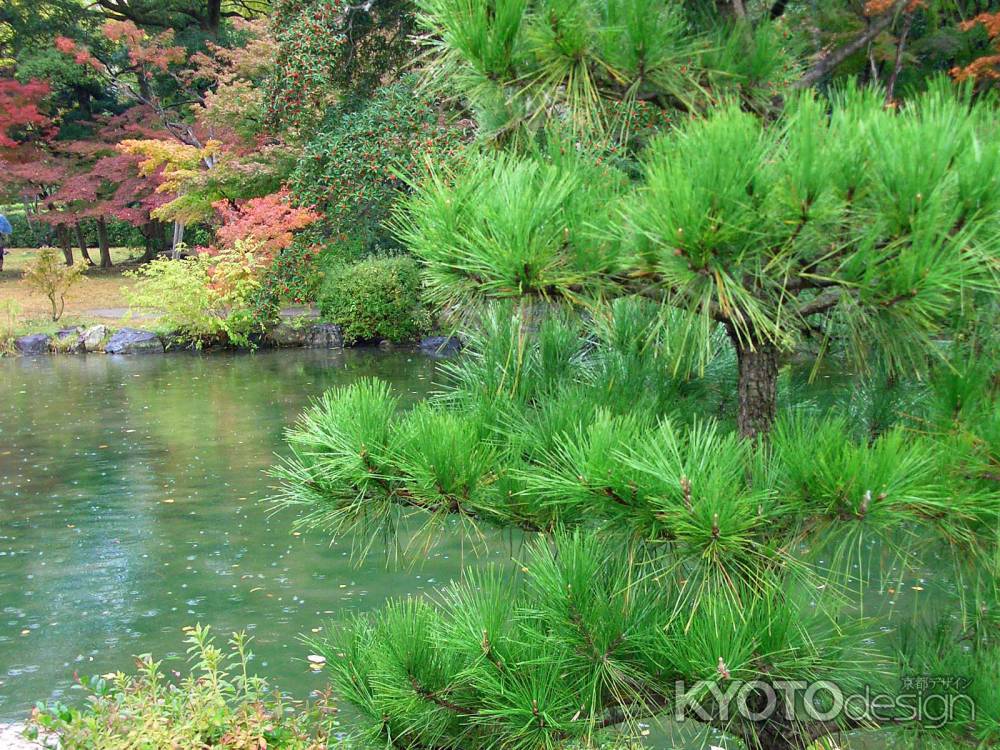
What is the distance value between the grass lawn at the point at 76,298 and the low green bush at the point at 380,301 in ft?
11.7

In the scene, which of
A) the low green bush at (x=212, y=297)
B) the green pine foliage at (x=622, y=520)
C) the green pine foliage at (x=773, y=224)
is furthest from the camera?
the low green bush at (x=212, y=297)

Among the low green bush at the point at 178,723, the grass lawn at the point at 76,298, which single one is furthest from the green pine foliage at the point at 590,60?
the grass lawn at the point at 76,298

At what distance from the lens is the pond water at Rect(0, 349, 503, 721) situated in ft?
14.3

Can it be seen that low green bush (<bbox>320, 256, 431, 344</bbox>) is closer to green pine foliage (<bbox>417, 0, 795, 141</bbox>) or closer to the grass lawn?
the grass lawn

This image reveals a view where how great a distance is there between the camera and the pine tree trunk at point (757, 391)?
7.00 feet

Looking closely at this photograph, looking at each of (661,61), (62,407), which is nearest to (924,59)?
(62,407)

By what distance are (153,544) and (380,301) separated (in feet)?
26.8

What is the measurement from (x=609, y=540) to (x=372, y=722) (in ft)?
2.27

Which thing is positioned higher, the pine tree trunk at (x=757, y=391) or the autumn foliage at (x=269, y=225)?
the autumn foliage at (x=269, y=225)

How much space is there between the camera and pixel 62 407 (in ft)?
32.5

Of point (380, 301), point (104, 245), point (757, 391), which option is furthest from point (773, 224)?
point (104, 245)

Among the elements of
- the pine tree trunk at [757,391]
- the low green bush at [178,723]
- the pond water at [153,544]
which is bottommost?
the pond water at [153,544]

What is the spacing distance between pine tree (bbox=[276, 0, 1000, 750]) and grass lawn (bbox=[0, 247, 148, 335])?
13.7 meters

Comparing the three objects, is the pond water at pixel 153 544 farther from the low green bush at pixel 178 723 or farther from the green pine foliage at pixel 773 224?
the green pine foliage at pixel 773 224
